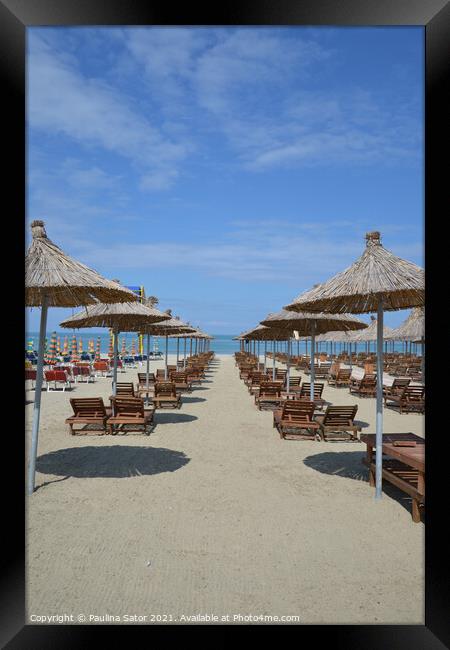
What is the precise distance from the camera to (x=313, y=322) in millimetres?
10008

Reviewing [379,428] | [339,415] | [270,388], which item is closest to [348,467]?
[379,428]

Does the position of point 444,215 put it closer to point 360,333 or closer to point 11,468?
point 11,468

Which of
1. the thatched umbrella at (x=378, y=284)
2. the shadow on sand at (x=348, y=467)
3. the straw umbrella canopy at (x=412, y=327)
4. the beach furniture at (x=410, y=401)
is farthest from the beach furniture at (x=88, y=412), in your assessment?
the straw umbrella canopy at (x=412, y=327)

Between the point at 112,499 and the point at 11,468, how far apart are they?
2696 mm

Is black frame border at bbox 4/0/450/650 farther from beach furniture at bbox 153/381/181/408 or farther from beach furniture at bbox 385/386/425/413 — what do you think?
beach furniture at bbox 385/386/425/413

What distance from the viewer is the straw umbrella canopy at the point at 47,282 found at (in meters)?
5.30

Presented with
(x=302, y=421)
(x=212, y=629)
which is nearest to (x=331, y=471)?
(x=302, y=421)

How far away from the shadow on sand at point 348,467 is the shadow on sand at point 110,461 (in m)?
1.99

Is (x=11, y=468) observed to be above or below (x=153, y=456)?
above

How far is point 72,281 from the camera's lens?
5395 mm

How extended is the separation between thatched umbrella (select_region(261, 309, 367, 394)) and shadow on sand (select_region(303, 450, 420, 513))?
2.43 metres

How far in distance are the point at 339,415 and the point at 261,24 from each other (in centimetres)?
693

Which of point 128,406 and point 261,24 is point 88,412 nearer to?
point 128,406

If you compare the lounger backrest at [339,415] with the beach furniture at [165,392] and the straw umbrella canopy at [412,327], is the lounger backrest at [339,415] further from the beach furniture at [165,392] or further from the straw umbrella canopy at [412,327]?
the straw umbrella canopy at [412,327]
